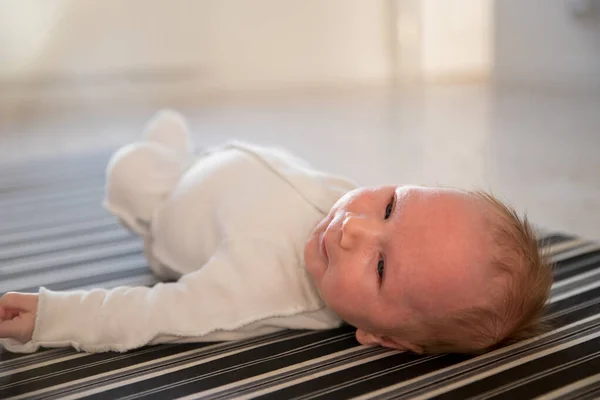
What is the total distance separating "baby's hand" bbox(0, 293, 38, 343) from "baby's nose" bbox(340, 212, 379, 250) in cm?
38

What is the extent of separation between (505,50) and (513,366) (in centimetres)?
291

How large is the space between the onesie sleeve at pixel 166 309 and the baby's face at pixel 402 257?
77mm

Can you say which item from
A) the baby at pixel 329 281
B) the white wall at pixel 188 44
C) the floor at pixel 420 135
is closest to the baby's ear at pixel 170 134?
the baby at pixel 329 281

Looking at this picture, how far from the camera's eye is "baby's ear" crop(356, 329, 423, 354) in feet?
2.51

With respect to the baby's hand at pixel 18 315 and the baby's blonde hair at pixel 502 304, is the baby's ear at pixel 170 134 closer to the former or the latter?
the baby's hand at pixel 18 315

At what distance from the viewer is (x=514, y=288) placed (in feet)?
2.32

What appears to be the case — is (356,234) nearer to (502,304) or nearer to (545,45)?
(502,304)

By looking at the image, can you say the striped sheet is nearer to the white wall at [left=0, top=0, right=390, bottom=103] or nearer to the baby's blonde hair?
the baby's blonde hair

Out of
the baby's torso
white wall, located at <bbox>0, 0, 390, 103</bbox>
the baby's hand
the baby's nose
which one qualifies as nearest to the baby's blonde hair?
the baby's nose

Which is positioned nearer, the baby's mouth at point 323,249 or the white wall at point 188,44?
the baby's mouth at point 323,249

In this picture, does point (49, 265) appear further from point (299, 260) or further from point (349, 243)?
point (349, 243)

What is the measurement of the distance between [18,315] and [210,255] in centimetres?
26

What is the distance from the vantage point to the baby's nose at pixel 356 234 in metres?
0.74

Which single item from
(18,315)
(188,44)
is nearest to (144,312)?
(18,315)
